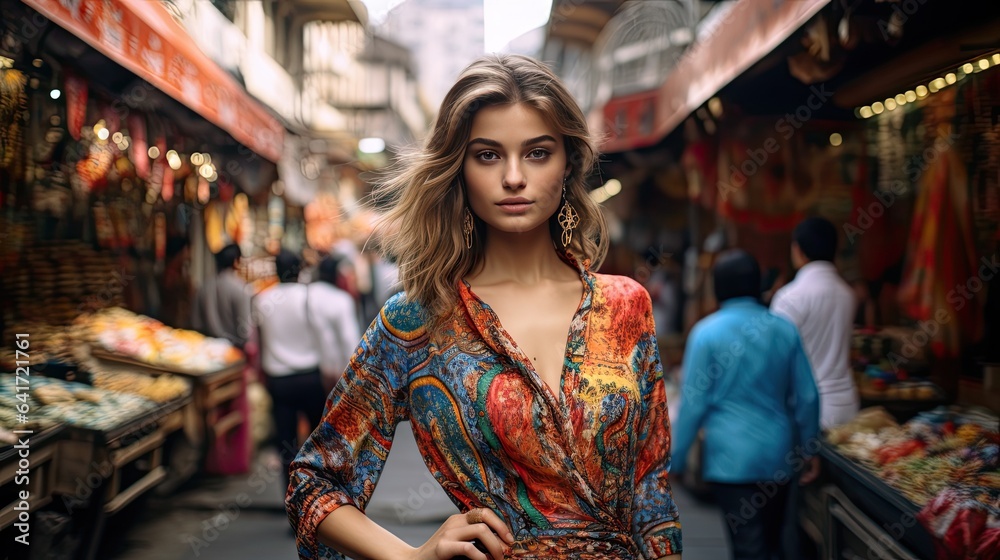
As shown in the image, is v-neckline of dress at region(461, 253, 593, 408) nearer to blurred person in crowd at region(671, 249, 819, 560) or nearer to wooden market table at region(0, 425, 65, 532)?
blurred person in crowd at region(671, 249, 819, 560)

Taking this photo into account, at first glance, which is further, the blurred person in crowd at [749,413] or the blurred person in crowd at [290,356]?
the blurred person in crowd at [290,356]

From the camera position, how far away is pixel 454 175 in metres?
1.90

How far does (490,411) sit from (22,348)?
3121mm

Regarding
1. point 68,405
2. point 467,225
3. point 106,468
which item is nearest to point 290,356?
point 106,468

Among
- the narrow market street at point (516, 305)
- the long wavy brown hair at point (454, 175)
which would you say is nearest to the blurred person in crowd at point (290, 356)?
the narrow market street at point (516, 305)

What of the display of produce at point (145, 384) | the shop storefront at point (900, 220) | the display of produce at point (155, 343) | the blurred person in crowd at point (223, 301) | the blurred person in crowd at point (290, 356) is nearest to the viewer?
the shop storefront at point (900, 220)

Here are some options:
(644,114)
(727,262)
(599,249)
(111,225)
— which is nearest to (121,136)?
(111,225)

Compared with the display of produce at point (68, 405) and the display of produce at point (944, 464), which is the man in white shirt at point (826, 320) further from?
the display of produce at point (68, 405)

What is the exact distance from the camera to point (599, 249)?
2.13 meters

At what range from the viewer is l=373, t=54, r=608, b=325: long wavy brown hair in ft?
6.09

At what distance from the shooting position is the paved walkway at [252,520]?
17.9ft

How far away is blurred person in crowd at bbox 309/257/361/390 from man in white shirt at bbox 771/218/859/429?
125 inches

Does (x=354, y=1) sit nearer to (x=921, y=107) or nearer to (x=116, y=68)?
(x=116, y=68)

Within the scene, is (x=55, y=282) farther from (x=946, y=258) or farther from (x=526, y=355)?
(x=946, y=258)
